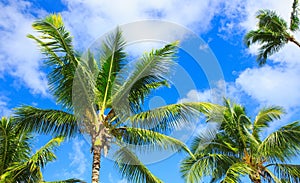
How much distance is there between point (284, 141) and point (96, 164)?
24.1ft

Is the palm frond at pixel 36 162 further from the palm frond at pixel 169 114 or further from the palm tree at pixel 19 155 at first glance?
the palm frond at pixel 169 114

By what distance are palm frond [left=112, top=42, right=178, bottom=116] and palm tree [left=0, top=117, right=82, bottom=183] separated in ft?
7.36

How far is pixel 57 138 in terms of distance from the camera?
11.8 meters

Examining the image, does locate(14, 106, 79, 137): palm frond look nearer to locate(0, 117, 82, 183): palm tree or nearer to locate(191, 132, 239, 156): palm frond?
locate(0, 117, 82, 183): palm tree

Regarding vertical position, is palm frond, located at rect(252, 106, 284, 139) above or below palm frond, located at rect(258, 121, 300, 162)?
above

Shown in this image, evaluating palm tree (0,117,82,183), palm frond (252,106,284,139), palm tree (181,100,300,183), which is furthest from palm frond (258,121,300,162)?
palm tree (0,117,82,183)

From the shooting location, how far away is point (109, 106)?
1164 cm

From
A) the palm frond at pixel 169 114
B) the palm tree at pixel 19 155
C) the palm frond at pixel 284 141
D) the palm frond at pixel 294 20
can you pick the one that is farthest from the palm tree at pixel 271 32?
the palm tree at pixel 19 155

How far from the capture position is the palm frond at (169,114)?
432 inches

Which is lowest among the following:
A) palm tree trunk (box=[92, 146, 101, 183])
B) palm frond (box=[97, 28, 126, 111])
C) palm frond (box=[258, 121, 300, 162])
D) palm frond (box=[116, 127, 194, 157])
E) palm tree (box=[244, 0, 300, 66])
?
palm tree trunk (box=[92, 146, 101, 183])

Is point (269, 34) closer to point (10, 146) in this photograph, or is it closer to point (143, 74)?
point (143, 74)

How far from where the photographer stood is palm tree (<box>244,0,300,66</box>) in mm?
15766

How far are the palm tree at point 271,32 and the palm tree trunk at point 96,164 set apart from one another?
376 inches

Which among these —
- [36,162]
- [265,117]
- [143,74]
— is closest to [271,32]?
[265,117]
